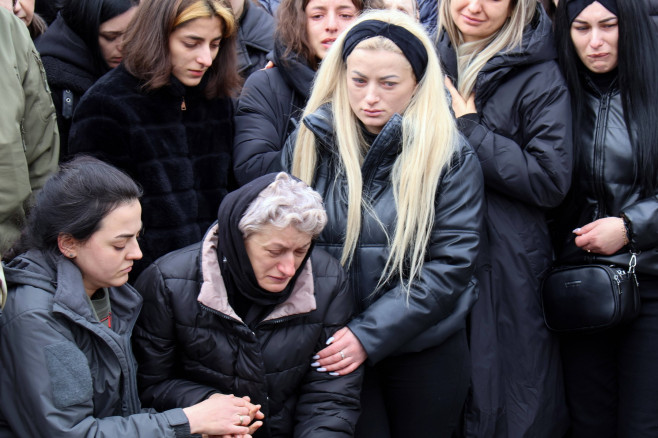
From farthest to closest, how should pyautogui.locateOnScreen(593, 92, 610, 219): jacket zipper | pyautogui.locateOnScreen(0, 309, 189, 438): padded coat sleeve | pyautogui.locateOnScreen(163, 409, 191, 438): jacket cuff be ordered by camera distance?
pyautogui.locateOnScreen(593, 92, 610, 219): jacket zipper < pyautogui.locateOnScreen(163, 409, 191, 438): jacket cuff < pyautogui.locateOnScreen(0, 309, 189, 438): padded coat sleeve

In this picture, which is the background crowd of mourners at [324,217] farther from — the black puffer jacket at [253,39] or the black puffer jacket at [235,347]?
the black puffer jacket at [253,39]

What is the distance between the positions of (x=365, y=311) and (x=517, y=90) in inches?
46.8

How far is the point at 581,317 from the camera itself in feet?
11.4

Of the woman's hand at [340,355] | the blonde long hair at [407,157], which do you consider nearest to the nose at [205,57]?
the blonde long hair at [407,157]

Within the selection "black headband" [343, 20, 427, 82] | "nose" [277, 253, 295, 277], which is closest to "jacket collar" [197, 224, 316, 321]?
"nose" [277, 253, 295, 277]

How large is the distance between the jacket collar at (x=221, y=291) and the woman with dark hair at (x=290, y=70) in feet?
2.68

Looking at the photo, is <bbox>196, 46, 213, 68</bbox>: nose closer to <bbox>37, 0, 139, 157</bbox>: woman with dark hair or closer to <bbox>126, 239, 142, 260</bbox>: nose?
<bbox>37, 0, 139, 157</bbox>: woman with dark hair

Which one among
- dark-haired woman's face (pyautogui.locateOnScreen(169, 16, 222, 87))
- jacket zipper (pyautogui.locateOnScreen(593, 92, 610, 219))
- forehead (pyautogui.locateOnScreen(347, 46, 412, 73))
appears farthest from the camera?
jacket zipper (pyautogui.locateOnScreen(593, 92, 610, 219))

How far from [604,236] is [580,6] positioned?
0.99 meters

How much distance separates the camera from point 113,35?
3654 mm

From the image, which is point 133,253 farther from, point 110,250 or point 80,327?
point 80,327

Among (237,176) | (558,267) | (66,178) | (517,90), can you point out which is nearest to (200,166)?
(237,176)

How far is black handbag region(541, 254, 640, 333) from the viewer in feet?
11.2

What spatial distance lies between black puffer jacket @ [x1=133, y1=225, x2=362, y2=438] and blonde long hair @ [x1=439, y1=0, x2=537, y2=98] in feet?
3.81
